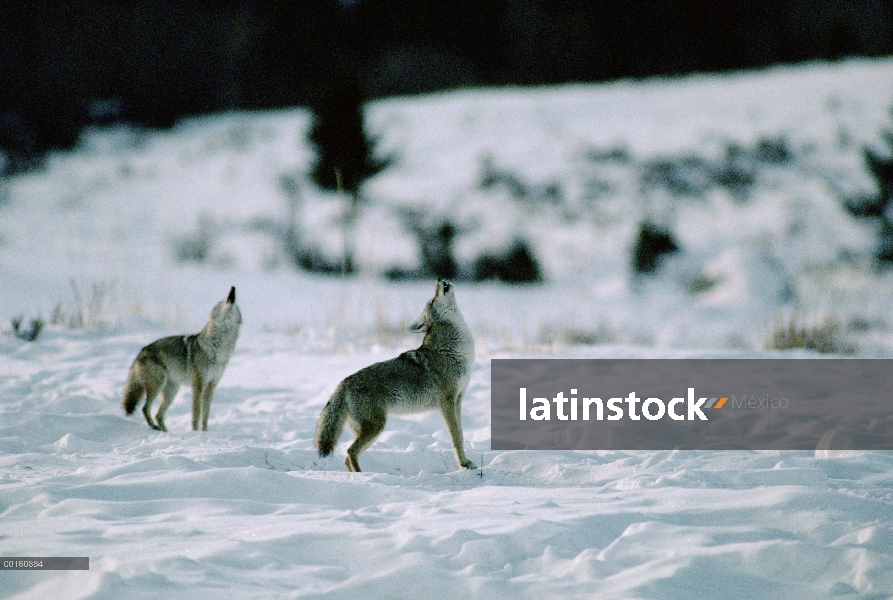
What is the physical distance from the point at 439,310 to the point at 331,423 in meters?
0.96

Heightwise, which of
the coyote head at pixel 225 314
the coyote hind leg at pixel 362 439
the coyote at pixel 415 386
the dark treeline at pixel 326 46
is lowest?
the coyote hind leg at pixel 362 439

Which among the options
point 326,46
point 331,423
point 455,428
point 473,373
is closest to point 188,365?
point 331,423

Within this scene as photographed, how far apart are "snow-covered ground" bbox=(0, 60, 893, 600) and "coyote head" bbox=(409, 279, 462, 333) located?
0.80m

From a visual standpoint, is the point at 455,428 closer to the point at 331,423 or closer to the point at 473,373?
the point at 331,423

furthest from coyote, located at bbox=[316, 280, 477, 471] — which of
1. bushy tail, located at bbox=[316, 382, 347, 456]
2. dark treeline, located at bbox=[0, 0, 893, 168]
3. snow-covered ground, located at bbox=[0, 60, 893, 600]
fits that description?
dark treeline, located at bbox=[0, 0, 893, 168]

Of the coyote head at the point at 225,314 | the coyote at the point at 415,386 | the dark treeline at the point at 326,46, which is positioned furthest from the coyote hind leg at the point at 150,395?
the dark treeline at the point at 326,46

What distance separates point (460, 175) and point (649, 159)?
5.66 m

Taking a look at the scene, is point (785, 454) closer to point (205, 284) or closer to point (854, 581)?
point (854, 581)

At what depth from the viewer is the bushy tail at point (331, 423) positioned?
167 inches

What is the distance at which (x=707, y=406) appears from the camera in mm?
5930

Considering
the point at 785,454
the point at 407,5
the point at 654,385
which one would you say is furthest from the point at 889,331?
the point at 407,5

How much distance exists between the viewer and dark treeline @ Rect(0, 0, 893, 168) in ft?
101

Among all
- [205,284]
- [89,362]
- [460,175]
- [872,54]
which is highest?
[872,54]

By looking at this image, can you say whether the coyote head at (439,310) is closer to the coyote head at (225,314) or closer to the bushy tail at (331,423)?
the bushy tail at (331,423)
